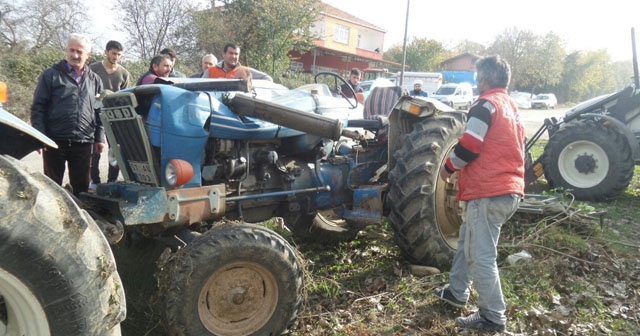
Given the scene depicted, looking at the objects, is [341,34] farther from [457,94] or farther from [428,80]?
[457,94]

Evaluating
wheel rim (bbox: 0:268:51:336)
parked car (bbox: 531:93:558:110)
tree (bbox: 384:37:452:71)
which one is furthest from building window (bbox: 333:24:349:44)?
wheel rim (bbox: 0:268:51:336)

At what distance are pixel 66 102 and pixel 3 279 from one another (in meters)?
2.65

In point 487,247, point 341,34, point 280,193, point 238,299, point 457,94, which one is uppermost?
point 341,34

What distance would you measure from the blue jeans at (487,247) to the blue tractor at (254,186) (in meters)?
0.64

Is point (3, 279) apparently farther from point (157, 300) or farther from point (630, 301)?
point (630, 301)

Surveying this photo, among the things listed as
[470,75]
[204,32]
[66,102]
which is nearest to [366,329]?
[66,102]

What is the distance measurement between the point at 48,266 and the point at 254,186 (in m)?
2.07

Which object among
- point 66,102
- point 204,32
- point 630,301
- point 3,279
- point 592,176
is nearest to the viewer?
point 3,279

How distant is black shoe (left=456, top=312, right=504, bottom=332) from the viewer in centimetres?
313


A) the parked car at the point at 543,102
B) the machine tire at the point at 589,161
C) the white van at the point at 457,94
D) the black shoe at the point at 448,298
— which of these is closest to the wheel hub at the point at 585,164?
the machine tire at the point at 589,161

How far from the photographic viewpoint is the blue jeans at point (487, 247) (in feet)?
10.3

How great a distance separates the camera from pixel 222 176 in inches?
139

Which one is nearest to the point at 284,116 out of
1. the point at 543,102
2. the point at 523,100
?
the point at 523,100

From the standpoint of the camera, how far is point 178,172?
309 centimetres
